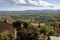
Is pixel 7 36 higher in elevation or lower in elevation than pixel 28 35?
higher

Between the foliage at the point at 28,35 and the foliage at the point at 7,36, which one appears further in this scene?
the foliage at the point at 28,35

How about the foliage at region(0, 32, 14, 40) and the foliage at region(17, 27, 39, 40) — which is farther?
the foliage at region(17, 27, 39, 40)

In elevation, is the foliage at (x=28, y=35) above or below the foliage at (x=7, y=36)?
below

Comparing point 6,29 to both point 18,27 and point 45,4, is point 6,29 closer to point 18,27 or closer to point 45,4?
point 18,27

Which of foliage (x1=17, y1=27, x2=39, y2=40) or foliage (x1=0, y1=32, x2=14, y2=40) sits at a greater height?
foliage (x1=0, y1=32, x2=14, y2=40)

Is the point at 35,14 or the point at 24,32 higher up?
the point at 24,32

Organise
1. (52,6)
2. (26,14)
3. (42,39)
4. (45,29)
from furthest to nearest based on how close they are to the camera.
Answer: (26,14)
(52,6)
(45,29)
(42,39)

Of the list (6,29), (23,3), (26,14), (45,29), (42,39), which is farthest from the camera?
(26,14)

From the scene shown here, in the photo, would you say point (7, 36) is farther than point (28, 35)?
No

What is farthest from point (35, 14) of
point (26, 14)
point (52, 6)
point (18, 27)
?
point (18, 27)

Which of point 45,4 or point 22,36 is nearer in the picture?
point 22,36
